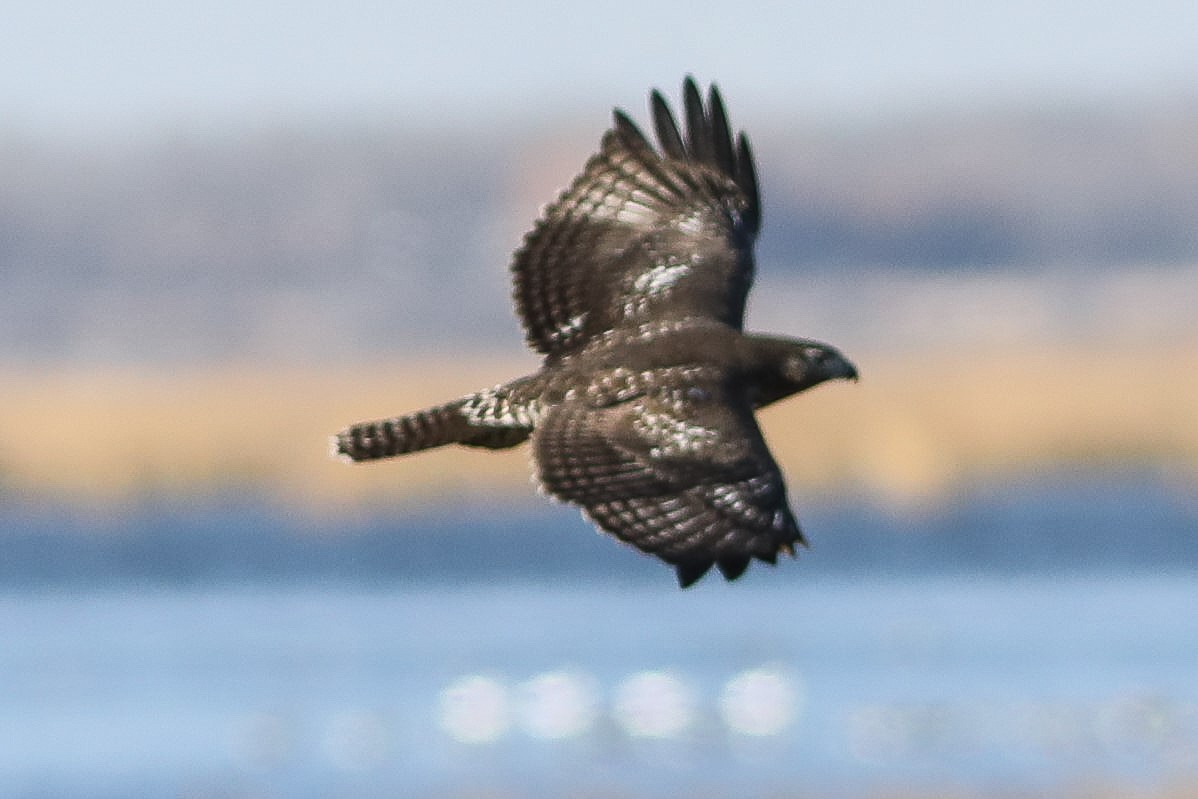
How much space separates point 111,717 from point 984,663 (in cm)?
1528

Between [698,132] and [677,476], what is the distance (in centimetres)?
218

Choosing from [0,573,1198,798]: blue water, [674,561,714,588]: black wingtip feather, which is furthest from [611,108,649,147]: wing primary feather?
[0,573,1198,798]: blue water

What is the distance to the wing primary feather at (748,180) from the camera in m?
13.7

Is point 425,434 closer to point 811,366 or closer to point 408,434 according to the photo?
point 408,434

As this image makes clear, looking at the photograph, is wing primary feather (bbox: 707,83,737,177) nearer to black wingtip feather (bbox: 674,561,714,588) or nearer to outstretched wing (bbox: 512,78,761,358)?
outstretched wing (bbox: 512,78,761,358)

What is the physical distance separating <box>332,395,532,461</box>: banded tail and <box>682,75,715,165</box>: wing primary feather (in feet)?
6.15

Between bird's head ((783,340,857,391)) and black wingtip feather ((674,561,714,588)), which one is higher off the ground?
bird's head ((783,340,857,391))

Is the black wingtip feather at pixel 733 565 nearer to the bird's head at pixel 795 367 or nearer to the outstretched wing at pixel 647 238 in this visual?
the bird's head at pixel 795 367

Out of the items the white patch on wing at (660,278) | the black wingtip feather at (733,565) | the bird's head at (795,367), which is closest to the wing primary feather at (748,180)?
the white patch on wing at (660,278)

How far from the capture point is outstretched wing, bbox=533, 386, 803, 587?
12.1m

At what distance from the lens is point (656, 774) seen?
41.8 meters

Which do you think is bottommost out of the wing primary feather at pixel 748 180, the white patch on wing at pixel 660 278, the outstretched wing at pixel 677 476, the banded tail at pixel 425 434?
the outstretched wing at pixel 677 476

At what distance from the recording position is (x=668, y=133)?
13.9m

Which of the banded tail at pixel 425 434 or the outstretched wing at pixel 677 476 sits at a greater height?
the banded tail at pixel 425 434
